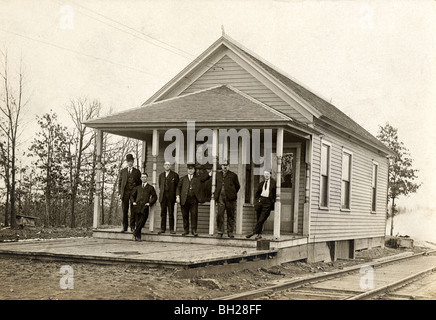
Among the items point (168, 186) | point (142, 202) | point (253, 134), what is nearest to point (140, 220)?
point (142, 202)

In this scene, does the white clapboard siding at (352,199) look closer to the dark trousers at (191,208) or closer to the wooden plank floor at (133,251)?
the dark trousers at (191,208)

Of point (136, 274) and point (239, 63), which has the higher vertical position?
point (239, 63)

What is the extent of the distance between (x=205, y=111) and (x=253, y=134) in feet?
4.70

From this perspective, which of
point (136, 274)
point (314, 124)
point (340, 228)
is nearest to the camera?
point (136, 274)

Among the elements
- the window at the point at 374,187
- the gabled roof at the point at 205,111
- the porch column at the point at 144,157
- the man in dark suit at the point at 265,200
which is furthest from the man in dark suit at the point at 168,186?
the window at the point at 374,187

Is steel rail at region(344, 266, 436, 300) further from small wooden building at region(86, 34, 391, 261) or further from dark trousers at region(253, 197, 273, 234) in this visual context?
dark trousers at region(253, 197, 273, 234)

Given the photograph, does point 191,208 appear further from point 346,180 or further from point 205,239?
point 346,180

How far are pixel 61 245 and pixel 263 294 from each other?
5269mm

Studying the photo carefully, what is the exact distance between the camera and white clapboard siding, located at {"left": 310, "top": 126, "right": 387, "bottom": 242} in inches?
680

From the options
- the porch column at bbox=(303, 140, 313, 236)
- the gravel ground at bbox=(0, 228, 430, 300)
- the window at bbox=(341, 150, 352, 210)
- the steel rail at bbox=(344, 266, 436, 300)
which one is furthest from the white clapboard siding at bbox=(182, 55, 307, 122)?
the gravel ground at bbox=(0, 228, 430, 300)

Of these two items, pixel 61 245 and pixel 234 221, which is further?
pixel 234 221
